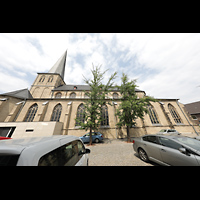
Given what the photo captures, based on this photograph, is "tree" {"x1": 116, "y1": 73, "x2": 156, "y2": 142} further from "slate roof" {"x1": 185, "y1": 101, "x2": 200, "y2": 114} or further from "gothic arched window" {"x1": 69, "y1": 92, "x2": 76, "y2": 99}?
"slate roof" {"x1": 185, "y1": 101, "x2": 200, "y2": 114}

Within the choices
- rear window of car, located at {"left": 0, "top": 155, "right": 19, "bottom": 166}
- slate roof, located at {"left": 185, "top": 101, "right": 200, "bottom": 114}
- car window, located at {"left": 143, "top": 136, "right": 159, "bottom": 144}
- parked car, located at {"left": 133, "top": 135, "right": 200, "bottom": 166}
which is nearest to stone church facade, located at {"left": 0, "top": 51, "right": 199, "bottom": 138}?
car window, located at {"left": 143, "top": 136, "right": 159, "bottom": 144}

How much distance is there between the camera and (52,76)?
76.5 ft

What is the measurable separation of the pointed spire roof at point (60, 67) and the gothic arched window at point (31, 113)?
636 inches

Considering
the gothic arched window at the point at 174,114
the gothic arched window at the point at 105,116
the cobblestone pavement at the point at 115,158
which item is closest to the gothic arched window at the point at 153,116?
the gothic arched window at the point at 174,114

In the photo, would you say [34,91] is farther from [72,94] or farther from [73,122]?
[73,122]

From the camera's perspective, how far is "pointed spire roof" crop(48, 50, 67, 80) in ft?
88.2

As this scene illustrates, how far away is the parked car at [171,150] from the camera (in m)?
2.75

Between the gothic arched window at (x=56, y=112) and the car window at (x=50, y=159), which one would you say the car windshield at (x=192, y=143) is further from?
the gothic arched window at (x=56, y=112)

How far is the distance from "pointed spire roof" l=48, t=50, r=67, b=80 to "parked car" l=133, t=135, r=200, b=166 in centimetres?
2981
